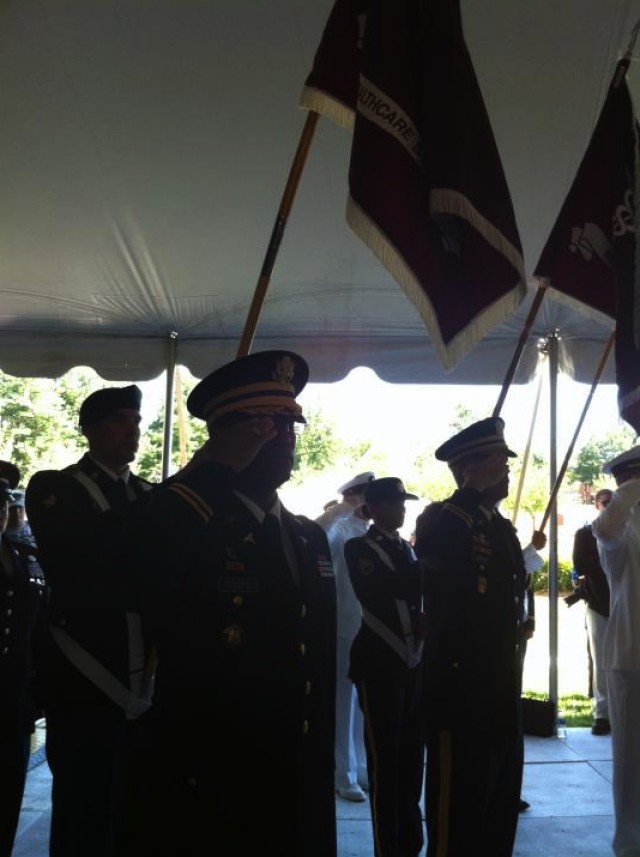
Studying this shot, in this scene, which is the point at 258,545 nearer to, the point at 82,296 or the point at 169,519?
the point at 169,519

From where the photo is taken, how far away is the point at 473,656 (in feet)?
9.00

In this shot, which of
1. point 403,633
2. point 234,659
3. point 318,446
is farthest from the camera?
point 318,446

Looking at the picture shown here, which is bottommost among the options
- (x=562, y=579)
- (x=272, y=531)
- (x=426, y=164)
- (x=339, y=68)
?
(x=562, y=579)

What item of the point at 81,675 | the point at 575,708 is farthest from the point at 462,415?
the point at 81,675

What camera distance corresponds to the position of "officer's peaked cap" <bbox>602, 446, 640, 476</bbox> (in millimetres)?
3695

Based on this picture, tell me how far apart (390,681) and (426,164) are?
2.25 m

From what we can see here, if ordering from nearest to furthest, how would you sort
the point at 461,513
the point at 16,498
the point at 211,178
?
1. the point at 461,513
2. the point at 211,178
3. the point at 16,498

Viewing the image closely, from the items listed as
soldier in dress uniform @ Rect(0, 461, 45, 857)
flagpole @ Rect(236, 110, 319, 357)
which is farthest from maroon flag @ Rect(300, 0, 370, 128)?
soldier in dress uniform @ Rect(0, 461, 45, 857)

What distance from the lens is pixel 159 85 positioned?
10.6 feet

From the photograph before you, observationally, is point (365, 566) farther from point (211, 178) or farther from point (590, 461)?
point (590, 461)

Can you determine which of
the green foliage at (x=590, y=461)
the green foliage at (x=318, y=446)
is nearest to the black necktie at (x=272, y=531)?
the green foliage at (x=318, y=446)

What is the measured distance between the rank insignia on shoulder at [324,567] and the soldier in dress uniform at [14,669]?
4.39 feet

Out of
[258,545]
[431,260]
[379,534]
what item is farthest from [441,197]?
[379,534]

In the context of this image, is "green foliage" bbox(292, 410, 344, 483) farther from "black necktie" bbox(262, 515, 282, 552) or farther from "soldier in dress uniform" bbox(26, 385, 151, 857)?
"black necktie" bbox(262, 515, 282, 552)
